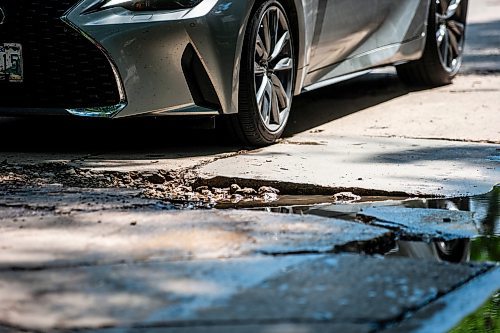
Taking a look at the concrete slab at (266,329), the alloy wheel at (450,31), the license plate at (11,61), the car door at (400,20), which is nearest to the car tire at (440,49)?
the alloy wheel at (450,31)

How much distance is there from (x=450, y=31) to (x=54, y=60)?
11.9ft

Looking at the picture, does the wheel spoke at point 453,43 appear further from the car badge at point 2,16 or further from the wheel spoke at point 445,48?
the car badge at point 2,16

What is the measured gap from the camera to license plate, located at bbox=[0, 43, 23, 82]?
5.62m

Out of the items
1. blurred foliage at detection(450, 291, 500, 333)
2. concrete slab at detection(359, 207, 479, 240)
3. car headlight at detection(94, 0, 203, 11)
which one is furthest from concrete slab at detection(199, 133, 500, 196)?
blurred foliage at detection(450, 291, 500, 333)

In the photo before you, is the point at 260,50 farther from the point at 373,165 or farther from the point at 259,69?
the point at 373,165

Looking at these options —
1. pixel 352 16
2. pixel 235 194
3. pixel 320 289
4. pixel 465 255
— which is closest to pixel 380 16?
pixel 352 16

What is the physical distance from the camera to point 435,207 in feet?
15.4

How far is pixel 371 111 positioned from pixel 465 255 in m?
3.49

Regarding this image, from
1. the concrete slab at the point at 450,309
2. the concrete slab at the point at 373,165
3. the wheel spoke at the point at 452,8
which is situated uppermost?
the wheel spoke at the point at 452,8

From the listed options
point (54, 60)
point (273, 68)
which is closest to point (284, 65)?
point (273, 68)

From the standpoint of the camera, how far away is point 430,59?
815 cm

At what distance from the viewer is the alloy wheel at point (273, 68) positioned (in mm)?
5973

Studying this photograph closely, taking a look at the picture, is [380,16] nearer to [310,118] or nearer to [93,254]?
[310,118]

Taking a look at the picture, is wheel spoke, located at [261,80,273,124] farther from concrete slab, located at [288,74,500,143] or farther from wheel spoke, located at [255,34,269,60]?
concrete slab, located at [288,74,500,143]
